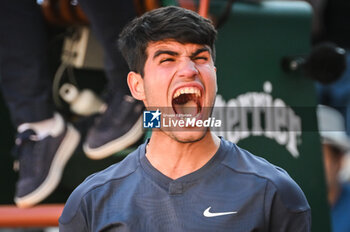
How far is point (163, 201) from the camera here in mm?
1223

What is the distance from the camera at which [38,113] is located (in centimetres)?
197

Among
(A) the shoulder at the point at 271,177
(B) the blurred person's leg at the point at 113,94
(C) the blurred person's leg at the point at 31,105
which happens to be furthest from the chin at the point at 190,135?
(C) the blurred person's leg at the point at 31,105

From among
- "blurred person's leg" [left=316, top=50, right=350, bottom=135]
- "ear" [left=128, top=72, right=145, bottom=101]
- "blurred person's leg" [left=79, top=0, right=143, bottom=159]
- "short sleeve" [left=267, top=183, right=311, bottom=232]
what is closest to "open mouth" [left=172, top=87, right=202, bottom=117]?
"ear" [left=128, top=72, right=145, bottom=101]

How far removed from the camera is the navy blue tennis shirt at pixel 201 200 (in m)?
1.18

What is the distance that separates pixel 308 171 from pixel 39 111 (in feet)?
2.97

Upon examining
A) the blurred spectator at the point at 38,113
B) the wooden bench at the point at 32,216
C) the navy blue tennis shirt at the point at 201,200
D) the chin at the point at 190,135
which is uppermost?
the chin at the point at 190,135

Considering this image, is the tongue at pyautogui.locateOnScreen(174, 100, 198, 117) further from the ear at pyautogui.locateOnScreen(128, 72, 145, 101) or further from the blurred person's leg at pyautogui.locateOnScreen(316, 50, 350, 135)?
the blurred person's leg at pyautogui.locateOnScreen(316, 50, 350, 135)

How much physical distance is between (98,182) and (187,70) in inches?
13.3

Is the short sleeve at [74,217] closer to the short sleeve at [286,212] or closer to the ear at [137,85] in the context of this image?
the ear at [137,85]

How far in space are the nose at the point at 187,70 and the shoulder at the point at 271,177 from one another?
21 cm

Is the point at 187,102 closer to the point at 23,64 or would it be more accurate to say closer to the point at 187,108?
the point at 187,108

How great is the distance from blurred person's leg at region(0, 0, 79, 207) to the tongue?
88 centimetres

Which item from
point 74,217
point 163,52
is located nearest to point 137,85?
point 163,52

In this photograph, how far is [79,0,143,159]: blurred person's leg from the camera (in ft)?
5.99
